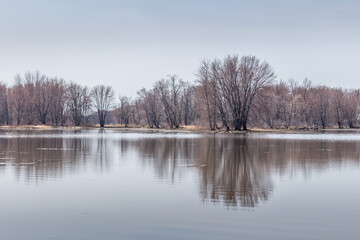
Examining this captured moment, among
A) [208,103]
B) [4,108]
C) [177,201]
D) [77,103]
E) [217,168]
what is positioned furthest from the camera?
[77,103]

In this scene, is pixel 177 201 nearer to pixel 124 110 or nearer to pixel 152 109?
pixel 152 109

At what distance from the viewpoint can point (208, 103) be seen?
78.7 metres

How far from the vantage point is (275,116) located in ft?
307

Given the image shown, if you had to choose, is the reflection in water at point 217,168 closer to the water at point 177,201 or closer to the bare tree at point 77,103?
the water at point 177,201

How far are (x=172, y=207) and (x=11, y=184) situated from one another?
6596mm

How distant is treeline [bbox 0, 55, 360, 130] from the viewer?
7544cm

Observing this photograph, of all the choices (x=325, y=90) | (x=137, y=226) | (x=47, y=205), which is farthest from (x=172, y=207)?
(x=325, y=90)

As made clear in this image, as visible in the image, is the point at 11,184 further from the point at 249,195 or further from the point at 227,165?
the point at 227,165

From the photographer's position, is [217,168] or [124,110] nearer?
[217,168]

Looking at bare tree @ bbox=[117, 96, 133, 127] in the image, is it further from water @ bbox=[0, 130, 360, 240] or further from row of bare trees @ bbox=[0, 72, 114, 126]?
water @ bbox=[0, 130, 360, 240]

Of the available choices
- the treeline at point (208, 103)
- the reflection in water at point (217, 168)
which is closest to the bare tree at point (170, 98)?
the treeline at point (208, 103)

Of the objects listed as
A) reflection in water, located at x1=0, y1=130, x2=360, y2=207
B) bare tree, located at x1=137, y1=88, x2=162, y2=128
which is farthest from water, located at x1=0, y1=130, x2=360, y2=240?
bare tree, located at x1=137, y1=88, x2=162, y2=128

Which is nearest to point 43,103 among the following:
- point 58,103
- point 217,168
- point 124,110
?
point 58,103

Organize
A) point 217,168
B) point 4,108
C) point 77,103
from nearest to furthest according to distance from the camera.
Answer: point 217,168
point 4,108
point 77,103
